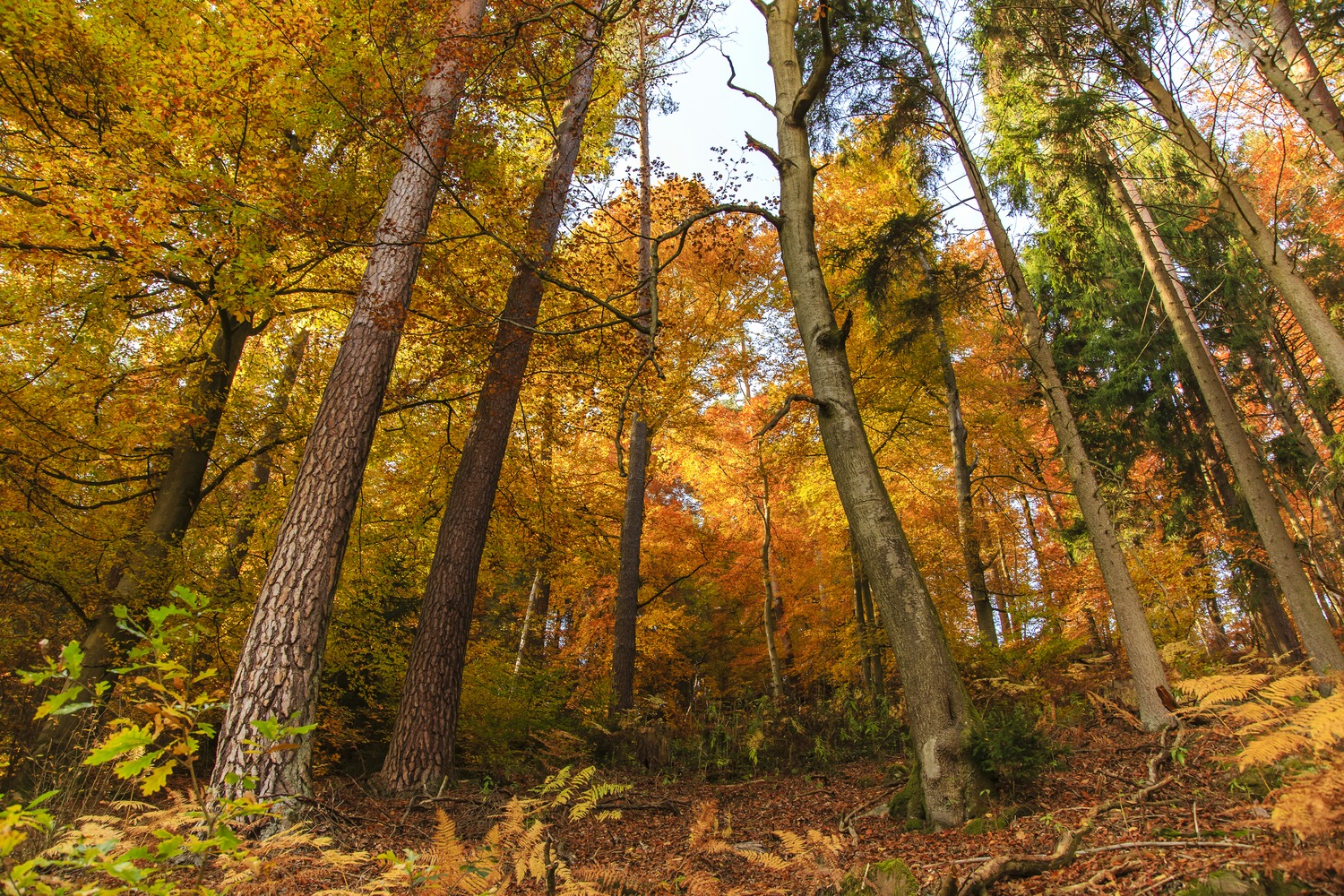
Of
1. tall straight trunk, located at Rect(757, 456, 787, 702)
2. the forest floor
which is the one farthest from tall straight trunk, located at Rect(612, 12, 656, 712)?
tall straight trunk, located at Rect(757, 456, 787, 702)

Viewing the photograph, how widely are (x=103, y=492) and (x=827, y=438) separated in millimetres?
9310

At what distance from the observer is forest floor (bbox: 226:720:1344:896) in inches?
93.1

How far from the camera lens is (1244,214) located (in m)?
7.04

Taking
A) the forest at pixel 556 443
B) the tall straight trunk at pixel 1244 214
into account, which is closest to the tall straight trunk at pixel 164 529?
the forest at pixel 556 443

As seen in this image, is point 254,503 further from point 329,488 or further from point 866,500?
point 866,500

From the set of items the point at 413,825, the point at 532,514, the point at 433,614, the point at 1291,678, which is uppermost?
the point at 532,514

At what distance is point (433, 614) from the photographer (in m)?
6.20

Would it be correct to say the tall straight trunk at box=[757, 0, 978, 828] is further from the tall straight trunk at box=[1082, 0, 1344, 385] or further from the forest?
the tall straight trunk at box=[1082, 0, 1344, 385]

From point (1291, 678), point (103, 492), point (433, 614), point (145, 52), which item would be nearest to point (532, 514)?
point (433, 614)

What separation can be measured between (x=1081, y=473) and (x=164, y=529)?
10.5 m

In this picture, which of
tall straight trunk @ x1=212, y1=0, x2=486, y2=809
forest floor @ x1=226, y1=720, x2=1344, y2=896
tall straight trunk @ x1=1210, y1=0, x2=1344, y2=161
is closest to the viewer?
forest floor @ x1=226, y1=720, x2=1344, y2=896

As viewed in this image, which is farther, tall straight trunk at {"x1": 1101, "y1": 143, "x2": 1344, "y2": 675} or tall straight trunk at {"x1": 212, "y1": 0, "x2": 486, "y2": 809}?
tall straight trunk at {"x1": 1101, "y1": 143, "x2": 1344, "y2": 675}

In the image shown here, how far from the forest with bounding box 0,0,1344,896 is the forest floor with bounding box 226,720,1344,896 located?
5 cm

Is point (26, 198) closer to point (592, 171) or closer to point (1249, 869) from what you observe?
point (592, 171)
